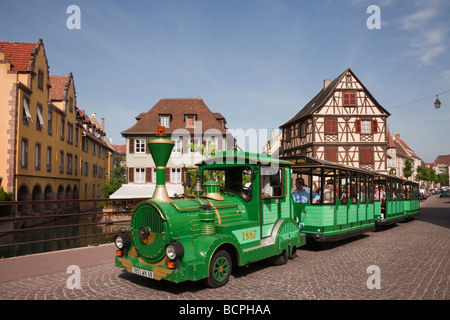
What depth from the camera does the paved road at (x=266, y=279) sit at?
564cm

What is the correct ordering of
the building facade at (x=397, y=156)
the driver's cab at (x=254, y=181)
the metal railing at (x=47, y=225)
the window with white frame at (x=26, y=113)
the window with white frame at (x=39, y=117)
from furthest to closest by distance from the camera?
the building facade at (x=397, y=156), the window with white frame at (x=39, y=117), the window with white frame at (x=26, y=113), the metal railing at (x=47, y=225), the driver's cab at (x=254, y=181)

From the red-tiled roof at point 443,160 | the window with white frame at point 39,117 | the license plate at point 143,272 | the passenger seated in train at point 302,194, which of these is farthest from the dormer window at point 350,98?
the red-tiled roof at point 443,160

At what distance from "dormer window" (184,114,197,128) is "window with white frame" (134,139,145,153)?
177 inches

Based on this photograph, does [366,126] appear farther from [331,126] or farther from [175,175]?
[175,175]

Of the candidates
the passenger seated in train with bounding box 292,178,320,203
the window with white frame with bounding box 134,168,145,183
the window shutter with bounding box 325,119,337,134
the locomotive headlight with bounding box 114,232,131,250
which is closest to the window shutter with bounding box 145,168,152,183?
the window with white frame with bounding box 134,168,145,183

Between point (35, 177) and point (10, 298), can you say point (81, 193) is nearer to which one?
point (35, 177)

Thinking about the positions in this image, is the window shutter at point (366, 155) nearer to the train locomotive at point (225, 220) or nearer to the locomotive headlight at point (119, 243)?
the train locomotive at point (225, 220)

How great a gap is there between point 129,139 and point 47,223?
1041 cm

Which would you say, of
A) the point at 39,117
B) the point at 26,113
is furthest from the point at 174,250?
the point at 39,117

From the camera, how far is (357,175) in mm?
11812

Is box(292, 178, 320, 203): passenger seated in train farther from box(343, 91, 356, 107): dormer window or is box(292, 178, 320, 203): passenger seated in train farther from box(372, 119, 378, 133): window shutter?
box(372, 119, 378, 133): window shutter

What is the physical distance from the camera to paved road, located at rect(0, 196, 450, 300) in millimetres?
5645

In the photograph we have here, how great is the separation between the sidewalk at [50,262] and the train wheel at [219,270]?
10.1ft
